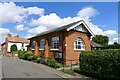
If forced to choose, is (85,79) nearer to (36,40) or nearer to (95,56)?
(95,56)

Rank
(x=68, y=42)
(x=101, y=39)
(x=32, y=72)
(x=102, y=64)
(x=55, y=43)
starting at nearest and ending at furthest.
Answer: (x=102, y=64), (x=32, y=72), (x=68, y=42), (x=55, y=43), (x=101, y=39)

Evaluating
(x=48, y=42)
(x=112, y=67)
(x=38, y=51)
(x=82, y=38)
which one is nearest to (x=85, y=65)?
(x=112, y=67)

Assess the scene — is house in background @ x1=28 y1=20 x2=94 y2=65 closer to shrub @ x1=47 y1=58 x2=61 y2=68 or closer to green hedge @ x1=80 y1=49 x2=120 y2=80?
shrub @ x1=47 y1=58 x2=61 y2=68

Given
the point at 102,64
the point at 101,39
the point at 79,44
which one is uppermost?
the point at 101,39

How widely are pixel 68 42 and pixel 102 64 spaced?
11.6 meters

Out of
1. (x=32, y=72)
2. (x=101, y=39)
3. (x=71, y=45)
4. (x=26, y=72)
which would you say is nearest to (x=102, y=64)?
(x=32, y=72)

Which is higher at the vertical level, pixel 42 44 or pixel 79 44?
pixel 42 44

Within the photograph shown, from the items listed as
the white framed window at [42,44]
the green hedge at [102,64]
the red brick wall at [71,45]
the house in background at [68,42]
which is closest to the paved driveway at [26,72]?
the green hedge at [102,64]

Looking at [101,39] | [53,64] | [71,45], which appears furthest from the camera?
[101,39]

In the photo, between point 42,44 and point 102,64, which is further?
point 42,44

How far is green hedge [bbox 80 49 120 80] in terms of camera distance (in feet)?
42.8

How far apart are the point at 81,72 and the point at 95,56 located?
267 cm

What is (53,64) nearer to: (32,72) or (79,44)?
(32,72)

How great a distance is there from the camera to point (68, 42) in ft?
84.9
